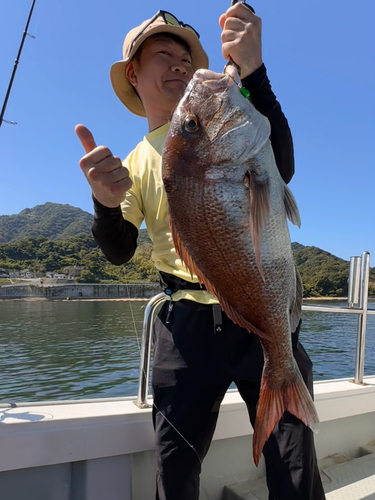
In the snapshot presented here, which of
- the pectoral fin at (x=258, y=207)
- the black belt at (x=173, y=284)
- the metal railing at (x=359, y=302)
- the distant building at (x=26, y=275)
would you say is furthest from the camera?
the distant building at (x=26, y=275)

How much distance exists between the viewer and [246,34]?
1.49 m

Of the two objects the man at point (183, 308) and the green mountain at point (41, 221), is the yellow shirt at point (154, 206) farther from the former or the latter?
the green mountain at point (41, 221)

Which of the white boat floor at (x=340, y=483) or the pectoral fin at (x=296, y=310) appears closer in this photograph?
the pectoral fin at (x=296, y=310)

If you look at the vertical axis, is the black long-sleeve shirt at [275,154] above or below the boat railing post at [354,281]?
above

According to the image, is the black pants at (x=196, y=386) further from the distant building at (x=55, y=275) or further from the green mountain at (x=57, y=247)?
the distant building at (x=55, y=275)

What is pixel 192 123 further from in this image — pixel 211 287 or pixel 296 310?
pixel 296 310

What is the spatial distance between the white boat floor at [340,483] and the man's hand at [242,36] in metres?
2.57

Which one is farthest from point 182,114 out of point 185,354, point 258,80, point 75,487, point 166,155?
point 75,487

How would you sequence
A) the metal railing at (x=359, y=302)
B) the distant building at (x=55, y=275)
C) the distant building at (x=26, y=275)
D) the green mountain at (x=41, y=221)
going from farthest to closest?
the green mountain at (x=41, y=221)
the distant building at (x=26, y=275)
the distant building at (x=55, y=275)
the metal railing at (x=359, y=302)

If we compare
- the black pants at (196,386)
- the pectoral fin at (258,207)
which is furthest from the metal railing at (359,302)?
the pectoral fin at (258,207)

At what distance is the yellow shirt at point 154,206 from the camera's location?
1.91 metres

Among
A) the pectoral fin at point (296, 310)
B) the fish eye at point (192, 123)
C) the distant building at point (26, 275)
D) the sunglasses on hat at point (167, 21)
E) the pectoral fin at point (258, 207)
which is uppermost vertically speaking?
the sunglasses on hat at point (167, 21)

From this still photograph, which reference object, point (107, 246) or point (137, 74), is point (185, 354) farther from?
point (137, 74)

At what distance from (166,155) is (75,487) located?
1.87 meters
